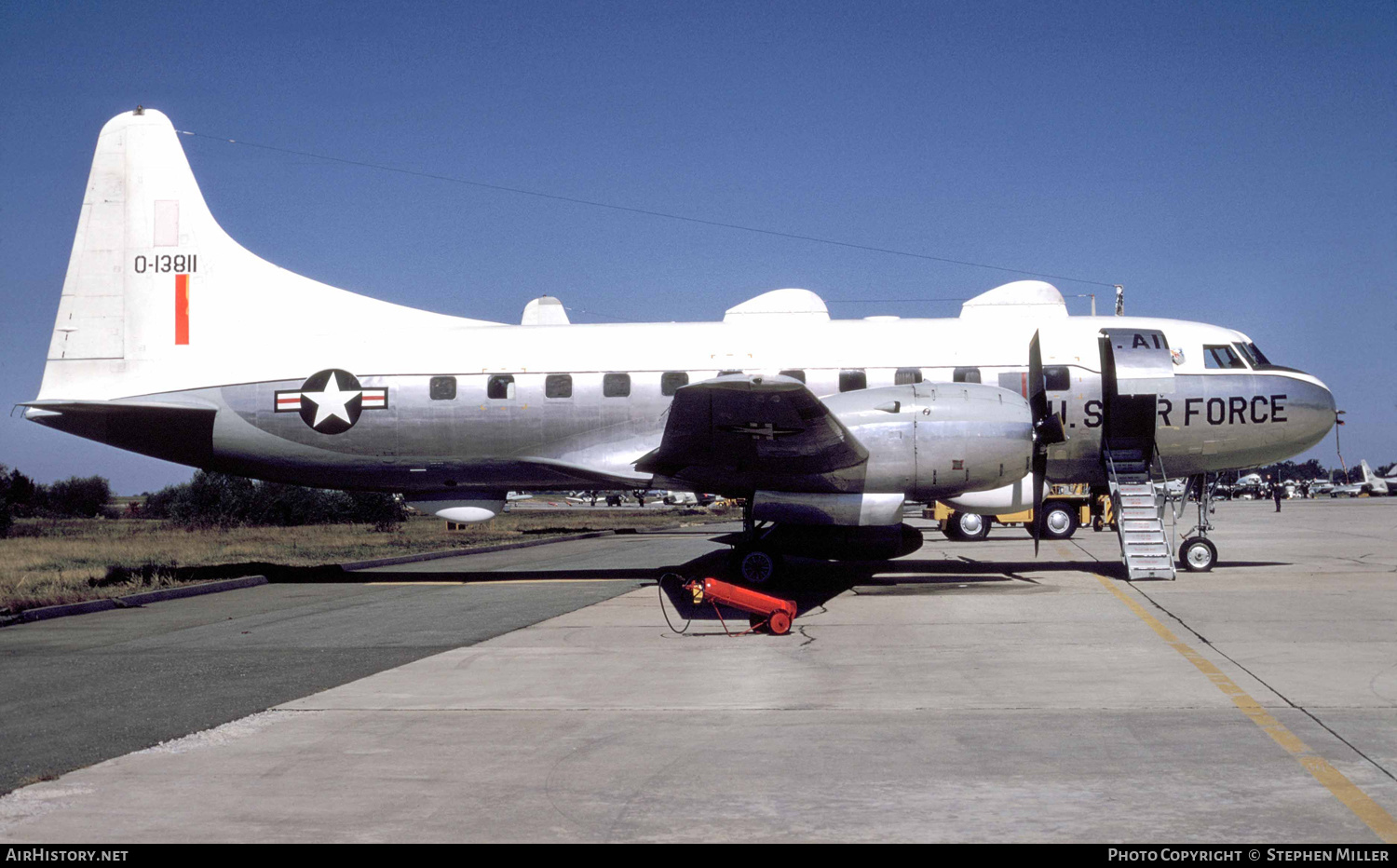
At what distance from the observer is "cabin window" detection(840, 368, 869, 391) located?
17469 millimetres

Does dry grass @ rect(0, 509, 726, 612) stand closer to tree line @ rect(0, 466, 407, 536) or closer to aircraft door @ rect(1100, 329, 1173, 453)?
tree line @ rect(0, 466, 407, 536)

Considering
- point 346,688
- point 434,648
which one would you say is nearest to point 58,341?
point 434,648

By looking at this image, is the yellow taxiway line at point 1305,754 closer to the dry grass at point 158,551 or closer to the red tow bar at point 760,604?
the red tow bar at point 760,604

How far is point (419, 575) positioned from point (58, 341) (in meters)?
7.84

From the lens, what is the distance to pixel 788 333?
59.2ft

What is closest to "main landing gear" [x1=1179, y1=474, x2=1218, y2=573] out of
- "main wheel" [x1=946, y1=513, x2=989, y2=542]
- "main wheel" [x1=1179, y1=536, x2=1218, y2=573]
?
"main wheel" [x1=1179, y1=536, x2=1218, y2=573]

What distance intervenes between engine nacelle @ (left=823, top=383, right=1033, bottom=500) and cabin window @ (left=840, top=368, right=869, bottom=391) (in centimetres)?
218

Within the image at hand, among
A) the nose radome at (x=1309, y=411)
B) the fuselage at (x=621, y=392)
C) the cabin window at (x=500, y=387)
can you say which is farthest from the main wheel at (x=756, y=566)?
the nose radome at (x=1309, y=411)

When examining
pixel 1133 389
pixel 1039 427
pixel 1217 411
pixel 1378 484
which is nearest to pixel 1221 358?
pixel 1217 411

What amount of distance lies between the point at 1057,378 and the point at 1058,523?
14460mm

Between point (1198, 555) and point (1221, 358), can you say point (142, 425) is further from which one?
point (1221, 358)

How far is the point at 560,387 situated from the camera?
1769 centimetres

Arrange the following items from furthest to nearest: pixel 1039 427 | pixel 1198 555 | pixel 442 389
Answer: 1. pixel 442 389
2. pixel 1198 555
3. pixel 1039 427
